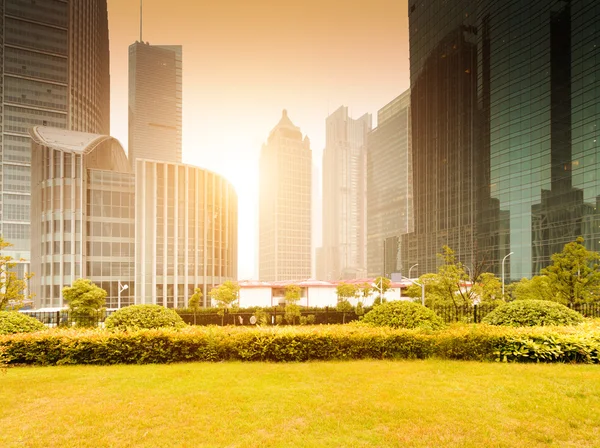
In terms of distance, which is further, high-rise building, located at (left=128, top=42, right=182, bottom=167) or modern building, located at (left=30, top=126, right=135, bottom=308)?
high-rise building, located at (left=128, top=42, right=182, bottom=167)

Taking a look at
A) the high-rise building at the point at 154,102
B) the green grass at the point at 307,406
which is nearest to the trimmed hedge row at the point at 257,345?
the green grass at the point at 307,406

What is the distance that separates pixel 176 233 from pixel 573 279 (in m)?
59.2

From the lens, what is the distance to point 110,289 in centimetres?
6072

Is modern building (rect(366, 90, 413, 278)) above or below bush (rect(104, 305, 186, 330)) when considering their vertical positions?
above

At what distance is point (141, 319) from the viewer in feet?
39.8

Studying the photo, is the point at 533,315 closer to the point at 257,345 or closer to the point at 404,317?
the point at 404,317

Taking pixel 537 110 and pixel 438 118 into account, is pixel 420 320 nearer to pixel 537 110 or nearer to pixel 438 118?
pixel 537 110

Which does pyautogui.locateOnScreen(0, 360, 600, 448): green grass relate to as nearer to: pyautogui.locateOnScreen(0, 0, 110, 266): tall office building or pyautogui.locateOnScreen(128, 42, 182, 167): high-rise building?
pyautogui.locateOnScreen(0, 0, 110, 266): tall office building

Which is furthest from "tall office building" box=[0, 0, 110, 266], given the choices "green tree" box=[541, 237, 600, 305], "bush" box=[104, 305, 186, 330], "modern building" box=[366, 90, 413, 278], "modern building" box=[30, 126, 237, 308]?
"green tree" box=[541, 237, 600, 305]

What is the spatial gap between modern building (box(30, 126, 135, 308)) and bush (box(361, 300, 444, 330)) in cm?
5806

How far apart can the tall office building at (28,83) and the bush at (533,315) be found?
126201mm

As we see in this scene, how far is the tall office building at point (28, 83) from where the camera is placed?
105m

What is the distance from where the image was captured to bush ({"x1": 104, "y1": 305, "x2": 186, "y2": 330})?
11938 mm

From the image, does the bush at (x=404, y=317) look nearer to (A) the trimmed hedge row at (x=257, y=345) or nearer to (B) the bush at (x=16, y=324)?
(A) the trimmed hedge row at (x=257, y=345)
